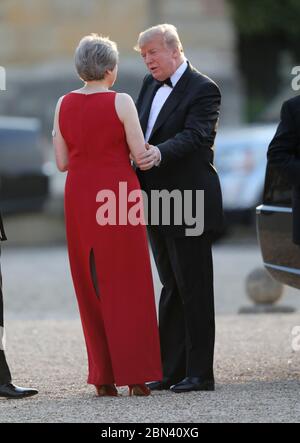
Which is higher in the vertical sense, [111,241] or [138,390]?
[111,241]

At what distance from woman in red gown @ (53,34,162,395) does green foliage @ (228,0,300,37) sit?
70.9 ft

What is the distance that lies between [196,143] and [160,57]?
1.47ft

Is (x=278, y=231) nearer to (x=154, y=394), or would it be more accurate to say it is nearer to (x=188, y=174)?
(x=188, y=174)

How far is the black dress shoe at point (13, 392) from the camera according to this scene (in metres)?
6.87

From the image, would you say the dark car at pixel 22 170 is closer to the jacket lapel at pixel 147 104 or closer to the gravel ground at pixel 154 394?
the gravel ground at pixel 154 394

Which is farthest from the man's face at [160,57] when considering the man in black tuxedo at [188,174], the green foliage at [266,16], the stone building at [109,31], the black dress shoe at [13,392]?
the green foliage at [266,16]

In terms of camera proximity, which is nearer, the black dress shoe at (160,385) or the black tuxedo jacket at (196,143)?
the black tuxedo jacket at (196,143)

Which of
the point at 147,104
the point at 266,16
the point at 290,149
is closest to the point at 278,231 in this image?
the point at 290,149

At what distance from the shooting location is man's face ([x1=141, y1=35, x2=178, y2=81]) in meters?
6.97

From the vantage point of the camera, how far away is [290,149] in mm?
7004

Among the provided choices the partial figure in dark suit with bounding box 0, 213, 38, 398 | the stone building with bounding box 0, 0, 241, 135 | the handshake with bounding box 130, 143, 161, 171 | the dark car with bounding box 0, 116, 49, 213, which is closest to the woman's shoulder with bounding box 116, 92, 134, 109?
the handshake with bounding box 130, 143, 161, 171

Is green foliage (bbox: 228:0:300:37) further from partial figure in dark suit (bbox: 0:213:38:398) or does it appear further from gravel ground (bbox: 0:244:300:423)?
partial figure in dark suit (bbox: 0:213:38:398)

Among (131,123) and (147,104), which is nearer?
(131,123)
